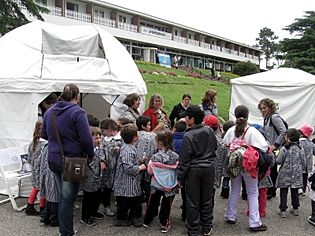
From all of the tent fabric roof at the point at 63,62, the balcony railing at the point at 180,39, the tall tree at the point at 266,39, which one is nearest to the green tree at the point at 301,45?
the tent fabric roof at the point at 63,62

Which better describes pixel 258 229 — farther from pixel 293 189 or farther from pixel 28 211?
pixel 28 211

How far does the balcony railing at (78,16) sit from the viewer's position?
37987mm

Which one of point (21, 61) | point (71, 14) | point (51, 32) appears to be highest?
point (71, 14)

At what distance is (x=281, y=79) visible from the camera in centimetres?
1358

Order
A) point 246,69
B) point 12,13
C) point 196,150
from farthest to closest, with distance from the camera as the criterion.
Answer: point 246,69, point 12,13, point 196,150

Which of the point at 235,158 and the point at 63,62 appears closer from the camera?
the point at 235,158

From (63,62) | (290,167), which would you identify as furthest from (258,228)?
(63,62)

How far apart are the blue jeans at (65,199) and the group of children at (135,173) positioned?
2.06 ft

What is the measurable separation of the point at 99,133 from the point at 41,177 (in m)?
1.04

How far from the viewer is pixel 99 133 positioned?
18.9ft

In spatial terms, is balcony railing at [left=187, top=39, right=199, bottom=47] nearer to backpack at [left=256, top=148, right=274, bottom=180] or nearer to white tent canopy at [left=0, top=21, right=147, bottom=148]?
white tent canopy at [left=0, top=21, right=147, bottom=148]

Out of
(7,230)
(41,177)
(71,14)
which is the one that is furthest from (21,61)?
(71,14)

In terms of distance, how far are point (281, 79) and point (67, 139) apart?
1053 centimetres

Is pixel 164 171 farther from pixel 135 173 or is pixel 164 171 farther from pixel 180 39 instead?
pixel 180 39
